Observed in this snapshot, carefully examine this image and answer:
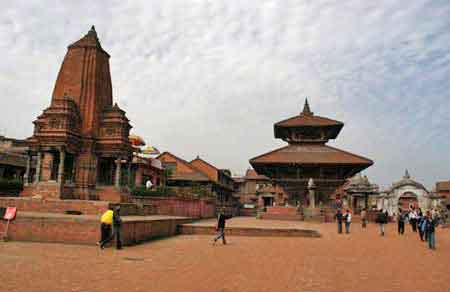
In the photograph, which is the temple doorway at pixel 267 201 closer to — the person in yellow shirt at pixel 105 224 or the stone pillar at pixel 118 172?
the stone pillar at pixel 118 172

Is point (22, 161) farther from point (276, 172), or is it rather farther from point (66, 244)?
point (66, 244)

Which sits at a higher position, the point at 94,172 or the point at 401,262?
the point at 94,172

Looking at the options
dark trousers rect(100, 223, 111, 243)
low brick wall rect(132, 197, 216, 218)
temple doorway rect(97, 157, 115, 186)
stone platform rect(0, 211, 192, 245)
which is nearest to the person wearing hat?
dark trousers rect(100, 223, 111, 243)

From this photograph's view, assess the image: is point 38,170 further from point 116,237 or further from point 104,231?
point 116,237

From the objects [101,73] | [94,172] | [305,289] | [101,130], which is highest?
[101,73]

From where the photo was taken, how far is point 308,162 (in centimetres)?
3369

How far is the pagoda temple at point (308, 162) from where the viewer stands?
112 feet

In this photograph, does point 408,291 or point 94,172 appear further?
point 94,172

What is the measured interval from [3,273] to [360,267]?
8039mm

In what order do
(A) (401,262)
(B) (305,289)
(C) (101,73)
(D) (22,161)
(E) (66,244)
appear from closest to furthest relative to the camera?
1. (B) (305,289)
2. (A) (401,262)
3. (E) (66,244)
4. (C) (101,73)
5. (D) (22,161)

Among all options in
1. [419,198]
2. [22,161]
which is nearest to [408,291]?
[22,161]

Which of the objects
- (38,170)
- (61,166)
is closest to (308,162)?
(61,166)

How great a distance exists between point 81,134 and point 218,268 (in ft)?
62.2

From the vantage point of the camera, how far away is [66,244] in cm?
1249
